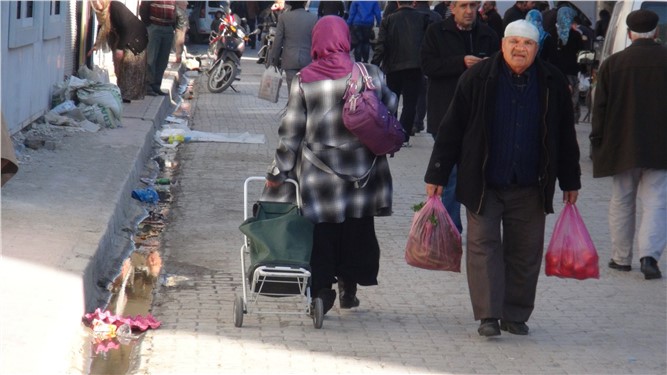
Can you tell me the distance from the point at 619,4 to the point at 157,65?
7016 mm

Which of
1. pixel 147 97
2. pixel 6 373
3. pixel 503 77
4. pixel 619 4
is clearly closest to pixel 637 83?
pixel 503 77

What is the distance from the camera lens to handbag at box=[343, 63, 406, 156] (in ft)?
22.4

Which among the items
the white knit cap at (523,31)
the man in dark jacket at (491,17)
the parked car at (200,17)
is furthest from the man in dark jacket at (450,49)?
the parked car at (200,17)

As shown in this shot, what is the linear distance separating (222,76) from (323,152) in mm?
15442

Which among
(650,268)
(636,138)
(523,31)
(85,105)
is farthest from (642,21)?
(85,105)

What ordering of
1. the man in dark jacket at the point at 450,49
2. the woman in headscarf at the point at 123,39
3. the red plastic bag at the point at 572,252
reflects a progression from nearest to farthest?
the red plastic bag at the point at 572,252 < the man in dark jacket at the point at 450,49 < the woman in headscarf at the point at 123,39

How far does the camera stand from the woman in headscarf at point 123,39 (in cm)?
1655

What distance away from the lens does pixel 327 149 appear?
7.00 m

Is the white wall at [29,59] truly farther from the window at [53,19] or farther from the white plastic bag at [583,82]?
the white plastic bag at [583,82]

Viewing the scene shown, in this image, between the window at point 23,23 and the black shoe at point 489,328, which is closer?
the black shoe at point 489,328

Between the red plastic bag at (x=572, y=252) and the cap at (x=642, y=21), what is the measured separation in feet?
7.28

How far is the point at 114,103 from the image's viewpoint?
1473cm

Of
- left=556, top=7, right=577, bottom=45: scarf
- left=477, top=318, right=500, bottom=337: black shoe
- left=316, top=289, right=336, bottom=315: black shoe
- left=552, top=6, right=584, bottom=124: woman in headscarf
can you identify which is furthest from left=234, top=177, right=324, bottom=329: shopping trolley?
left=556, top=7, right=577, bottom=45: scarf

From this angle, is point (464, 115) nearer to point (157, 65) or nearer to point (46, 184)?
point (46, 184)
